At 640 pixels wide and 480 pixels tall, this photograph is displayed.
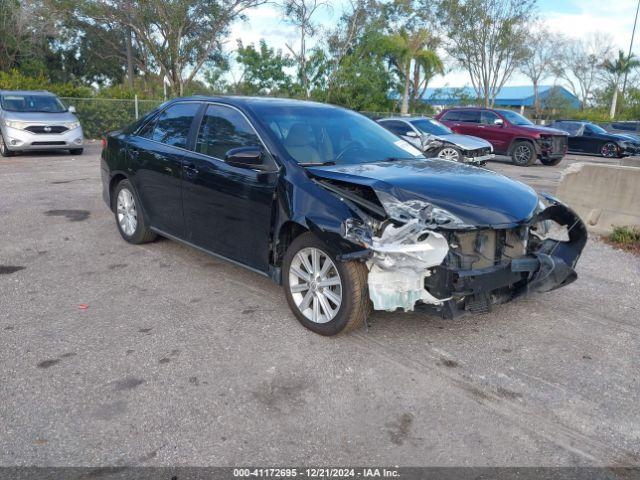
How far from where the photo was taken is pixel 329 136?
483cm

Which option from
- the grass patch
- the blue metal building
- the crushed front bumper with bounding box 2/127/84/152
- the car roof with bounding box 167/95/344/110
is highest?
the blue metal building

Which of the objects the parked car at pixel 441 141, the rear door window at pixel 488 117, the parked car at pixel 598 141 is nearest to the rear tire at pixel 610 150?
the parked car at pixel 598 141

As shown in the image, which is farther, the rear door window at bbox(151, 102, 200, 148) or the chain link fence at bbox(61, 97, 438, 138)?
the chain link fence at bbox(61, 97, 438, 138)

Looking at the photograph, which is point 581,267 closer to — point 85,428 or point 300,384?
point 300,384

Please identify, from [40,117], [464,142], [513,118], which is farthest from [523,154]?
[40,117]

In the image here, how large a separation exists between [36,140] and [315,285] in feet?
39.5

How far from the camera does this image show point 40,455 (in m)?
2.71

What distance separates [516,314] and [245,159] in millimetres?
2520

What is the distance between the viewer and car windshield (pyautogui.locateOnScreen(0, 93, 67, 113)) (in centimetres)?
1391

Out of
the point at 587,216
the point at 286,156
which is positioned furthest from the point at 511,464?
the point at 587,216

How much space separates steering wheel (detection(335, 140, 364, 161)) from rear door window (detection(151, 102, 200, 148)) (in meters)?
1.50

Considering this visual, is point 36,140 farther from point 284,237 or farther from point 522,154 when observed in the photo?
point 522,154

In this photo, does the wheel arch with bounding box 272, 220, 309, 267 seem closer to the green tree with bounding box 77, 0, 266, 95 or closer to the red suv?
the red suv

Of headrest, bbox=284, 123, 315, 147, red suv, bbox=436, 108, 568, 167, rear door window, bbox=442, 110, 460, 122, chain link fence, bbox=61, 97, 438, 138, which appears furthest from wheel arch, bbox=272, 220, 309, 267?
chain link fence, bbox=61, 97, 438, 138
